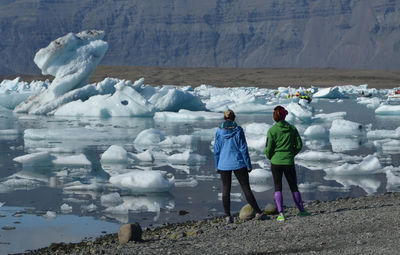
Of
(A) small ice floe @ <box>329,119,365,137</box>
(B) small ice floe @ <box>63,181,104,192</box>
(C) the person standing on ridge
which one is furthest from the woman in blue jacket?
(A) small ice floe @ <box>329,119,365,137</box>

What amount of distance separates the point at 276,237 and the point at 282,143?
3.33 feet

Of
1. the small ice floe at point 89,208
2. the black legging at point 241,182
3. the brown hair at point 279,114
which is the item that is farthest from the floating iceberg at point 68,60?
the brown hair at point 279,114

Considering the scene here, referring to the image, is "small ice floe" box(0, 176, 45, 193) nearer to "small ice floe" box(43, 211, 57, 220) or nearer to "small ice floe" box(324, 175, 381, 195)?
"small ice floe" box(43, 211, 57, 220)

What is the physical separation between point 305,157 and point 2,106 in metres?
16.8

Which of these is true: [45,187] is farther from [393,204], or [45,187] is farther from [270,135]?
[393,204]

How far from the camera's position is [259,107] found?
954 inches

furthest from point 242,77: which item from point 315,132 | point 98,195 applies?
point 98,195

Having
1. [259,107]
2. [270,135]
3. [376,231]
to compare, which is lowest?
[376,231]

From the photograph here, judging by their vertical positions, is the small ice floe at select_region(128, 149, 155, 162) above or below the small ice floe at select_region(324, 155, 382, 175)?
above

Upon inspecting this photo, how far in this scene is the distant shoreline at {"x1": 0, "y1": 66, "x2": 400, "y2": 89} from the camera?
64188mm

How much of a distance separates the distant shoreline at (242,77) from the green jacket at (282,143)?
5487cm

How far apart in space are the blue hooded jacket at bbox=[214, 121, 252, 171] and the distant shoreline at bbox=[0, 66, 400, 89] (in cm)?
5485

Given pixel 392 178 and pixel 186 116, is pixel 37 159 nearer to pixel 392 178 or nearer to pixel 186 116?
pixel 392 178

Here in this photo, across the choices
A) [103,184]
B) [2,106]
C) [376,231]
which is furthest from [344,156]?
[2,106]
